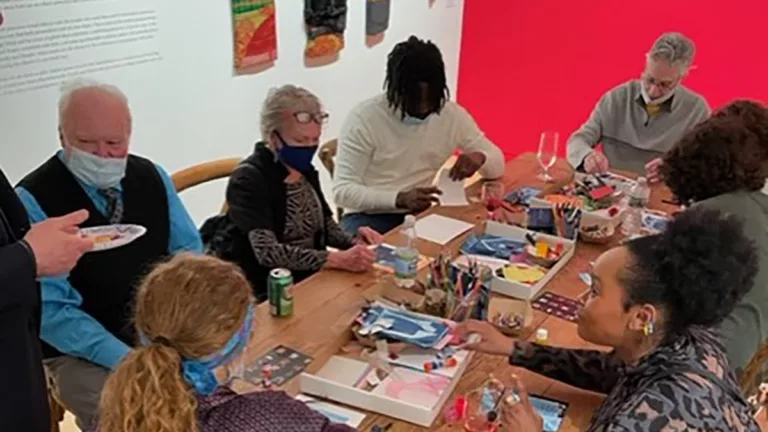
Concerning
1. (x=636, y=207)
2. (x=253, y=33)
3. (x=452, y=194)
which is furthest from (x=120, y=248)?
(x=253, y=33)

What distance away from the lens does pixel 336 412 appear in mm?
1514

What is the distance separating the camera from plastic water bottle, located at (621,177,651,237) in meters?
2.52

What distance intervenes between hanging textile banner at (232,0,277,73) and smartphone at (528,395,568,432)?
8.05ft

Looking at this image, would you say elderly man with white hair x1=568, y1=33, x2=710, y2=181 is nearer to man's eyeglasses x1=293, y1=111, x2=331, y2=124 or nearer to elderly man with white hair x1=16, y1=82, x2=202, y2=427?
man's eyeglasses x1=293, y1=111, x2=331, y2=124

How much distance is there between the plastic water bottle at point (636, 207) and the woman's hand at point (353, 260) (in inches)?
36.5

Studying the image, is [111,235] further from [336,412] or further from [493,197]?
[493,197]

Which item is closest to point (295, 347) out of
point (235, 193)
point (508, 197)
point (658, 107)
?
point (235, 193)

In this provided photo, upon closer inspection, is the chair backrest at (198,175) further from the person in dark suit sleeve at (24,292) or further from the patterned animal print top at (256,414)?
the patterned animal print top at (256,414)

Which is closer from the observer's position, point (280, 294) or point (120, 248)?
point (280, 294)

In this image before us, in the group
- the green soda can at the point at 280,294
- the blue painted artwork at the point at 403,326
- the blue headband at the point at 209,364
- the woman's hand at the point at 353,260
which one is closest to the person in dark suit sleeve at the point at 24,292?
the blue headband at the point at 209,364

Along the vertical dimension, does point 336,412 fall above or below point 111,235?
below

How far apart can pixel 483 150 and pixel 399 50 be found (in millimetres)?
508

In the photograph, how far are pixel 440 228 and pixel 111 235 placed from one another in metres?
1.05

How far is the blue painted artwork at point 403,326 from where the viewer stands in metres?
1.71
